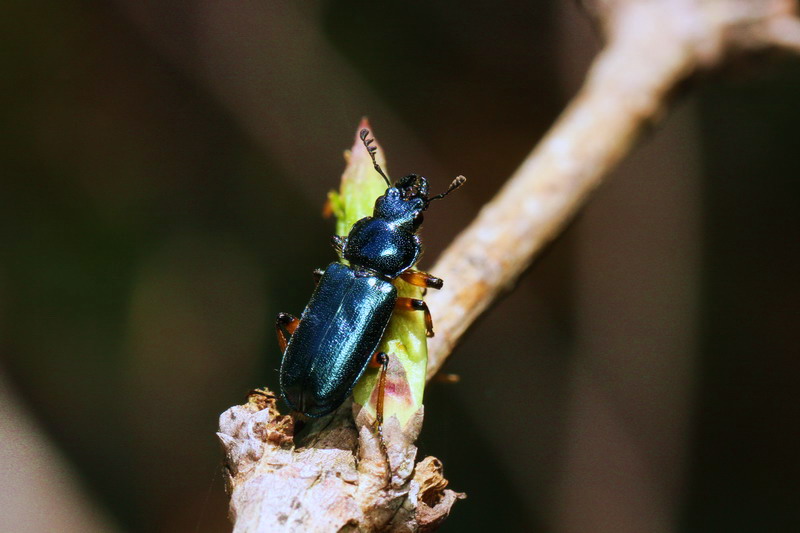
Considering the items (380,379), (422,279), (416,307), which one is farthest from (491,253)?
(380,379)

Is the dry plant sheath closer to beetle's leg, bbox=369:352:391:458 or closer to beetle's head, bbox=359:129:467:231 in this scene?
beetle's leg, bbox=369:352:391:458

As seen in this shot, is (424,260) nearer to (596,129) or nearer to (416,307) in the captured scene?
(596,129)

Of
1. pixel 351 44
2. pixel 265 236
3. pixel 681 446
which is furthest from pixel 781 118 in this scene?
pixel 265 236

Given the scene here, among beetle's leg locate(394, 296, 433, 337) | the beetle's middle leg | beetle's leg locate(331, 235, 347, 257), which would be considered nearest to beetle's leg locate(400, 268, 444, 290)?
beetle's leg locate(394, 296, 433, 337)

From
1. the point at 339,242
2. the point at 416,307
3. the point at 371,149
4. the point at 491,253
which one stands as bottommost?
the point at 416,307

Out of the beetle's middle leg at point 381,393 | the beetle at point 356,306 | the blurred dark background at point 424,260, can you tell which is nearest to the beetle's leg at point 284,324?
the beetle at point 356,306

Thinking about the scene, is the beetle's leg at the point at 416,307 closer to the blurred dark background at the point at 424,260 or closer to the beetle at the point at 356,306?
the beetle at the point at 356,306
